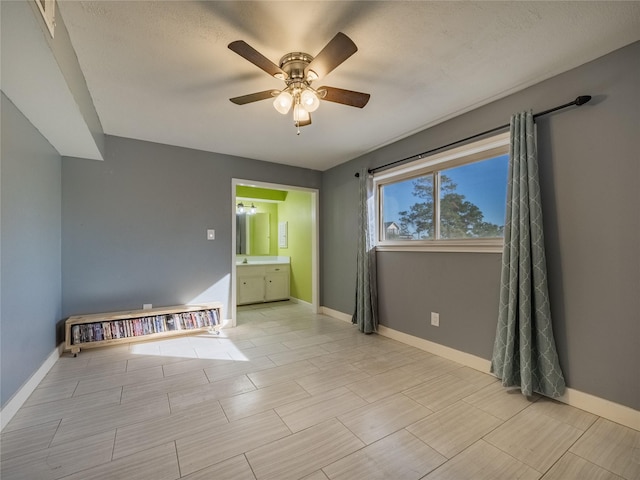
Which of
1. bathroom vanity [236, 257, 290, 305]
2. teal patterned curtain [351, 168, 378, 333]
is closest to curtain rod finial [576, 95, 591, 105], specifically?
teal patterned curtain [351, 168, 378, 333]

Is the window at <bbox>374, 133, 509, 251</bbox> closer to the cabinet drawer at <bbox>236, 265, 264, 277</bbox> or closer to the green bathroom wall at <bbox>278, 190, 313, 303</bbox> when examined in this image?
the green bathroom wall at <bbox>278, 190, 313, 303</bbox>

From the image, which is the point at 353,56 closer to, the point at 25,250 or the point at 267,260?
the point at 25,250

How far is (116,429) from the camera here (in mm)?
1643

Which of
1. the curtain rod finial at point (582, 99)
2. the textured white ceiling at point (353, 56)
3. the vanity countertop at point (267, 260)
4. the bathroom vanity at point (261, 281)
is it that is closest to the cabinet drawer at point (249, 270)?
the bathroom vanity at point (261, 281)

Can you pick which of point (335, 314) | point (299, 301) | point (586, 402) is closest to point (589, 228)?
point (586, 402)

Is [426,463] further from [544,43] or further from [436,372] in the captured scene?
[544,43]

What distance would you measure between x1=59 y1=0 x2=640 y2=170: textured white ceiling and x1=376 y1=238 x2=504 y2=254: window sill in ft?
3.85

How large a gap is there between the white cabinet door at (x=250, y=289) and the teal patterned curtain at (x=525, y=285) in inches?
153

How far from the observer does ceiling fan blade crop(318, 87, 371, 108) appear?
180 cm

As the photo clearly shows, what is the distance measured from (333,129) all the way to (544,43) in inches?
67.8

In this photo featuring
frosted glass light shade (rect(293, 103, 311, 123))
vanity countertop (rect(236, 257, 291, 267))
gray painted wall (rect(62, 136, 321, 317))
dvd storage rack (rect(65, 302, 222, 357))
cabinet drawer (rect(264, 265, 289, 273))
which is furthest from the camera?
vanity countertop (rect(236, 257, 291, 267))

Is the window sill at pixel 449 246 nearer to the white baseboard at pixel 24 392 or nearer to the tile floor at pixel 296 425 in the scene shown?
the tile floor at pixel 296 425

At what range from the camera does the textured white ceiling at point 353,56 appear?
1454 mm

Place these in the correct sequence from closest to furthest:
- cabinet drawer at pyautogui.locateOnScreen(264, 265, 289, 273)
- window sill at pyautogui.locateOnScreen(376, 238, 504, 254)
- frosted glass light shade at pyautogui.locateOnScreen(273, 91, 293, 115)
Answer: frosted glass light shade at pyautogui.locateOnScreen(273, 91, 293, 115) < window sill at pyautogui.locateOnScreen(376, 238, 504, 254) < cabinet drawer at pyautogui.locateOnScreen(264, 265, 289, 273)
